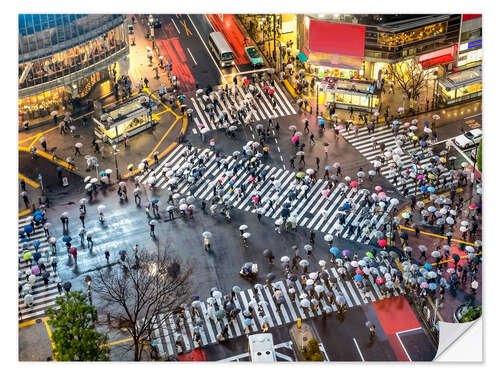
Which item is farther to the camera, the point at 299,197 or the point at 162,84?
the point at 162,84

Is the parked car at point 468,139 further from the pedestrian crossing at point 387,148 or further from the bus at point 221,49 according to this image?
the bus at point 221,49

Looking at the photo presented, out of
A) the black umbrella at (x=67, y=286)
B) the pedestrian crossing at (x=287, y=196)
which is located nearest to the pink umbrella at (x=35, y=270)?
the black umbrella at (x=67, y=286)

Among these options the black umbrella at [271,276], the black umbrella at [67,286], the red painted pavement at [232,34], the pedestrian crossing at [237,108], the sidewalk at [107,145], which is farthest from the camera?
the red painted pavement at [232,34]

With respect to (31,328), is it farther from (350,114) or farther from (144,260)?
(350,114)

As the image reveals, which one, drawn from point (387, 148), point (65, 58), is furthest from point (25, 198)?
point (387, 148)

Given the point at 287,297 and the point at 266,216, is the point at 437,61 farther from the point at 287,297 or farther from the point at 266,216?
the point at 287,297
